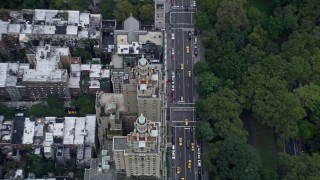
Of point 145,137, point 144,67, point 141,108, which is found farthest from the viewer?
point 141,108

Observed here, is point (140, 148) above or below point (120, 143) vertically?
below

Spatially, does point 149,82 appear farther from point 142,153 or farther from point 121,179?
point 121,179

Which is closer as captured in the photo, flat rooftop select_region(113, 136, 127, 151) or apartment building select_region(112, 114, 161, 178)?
apartment building select_region(112, 114, 161, 178)

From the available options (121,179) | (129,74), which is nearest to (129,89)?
(129,74)

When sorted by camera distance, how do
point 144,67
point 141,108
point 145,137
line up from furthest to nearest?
point 141,108, point 144,67, point 145,137

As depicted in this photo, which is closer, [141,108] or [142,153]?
[142,153]

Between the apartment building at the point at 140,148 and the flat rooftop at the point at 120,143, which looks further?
the flat rooftop at the point at 120,143

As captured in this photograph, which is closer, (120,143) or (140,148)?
(140,148)

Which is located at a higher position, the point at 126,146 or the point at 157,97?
the point at 157,97
